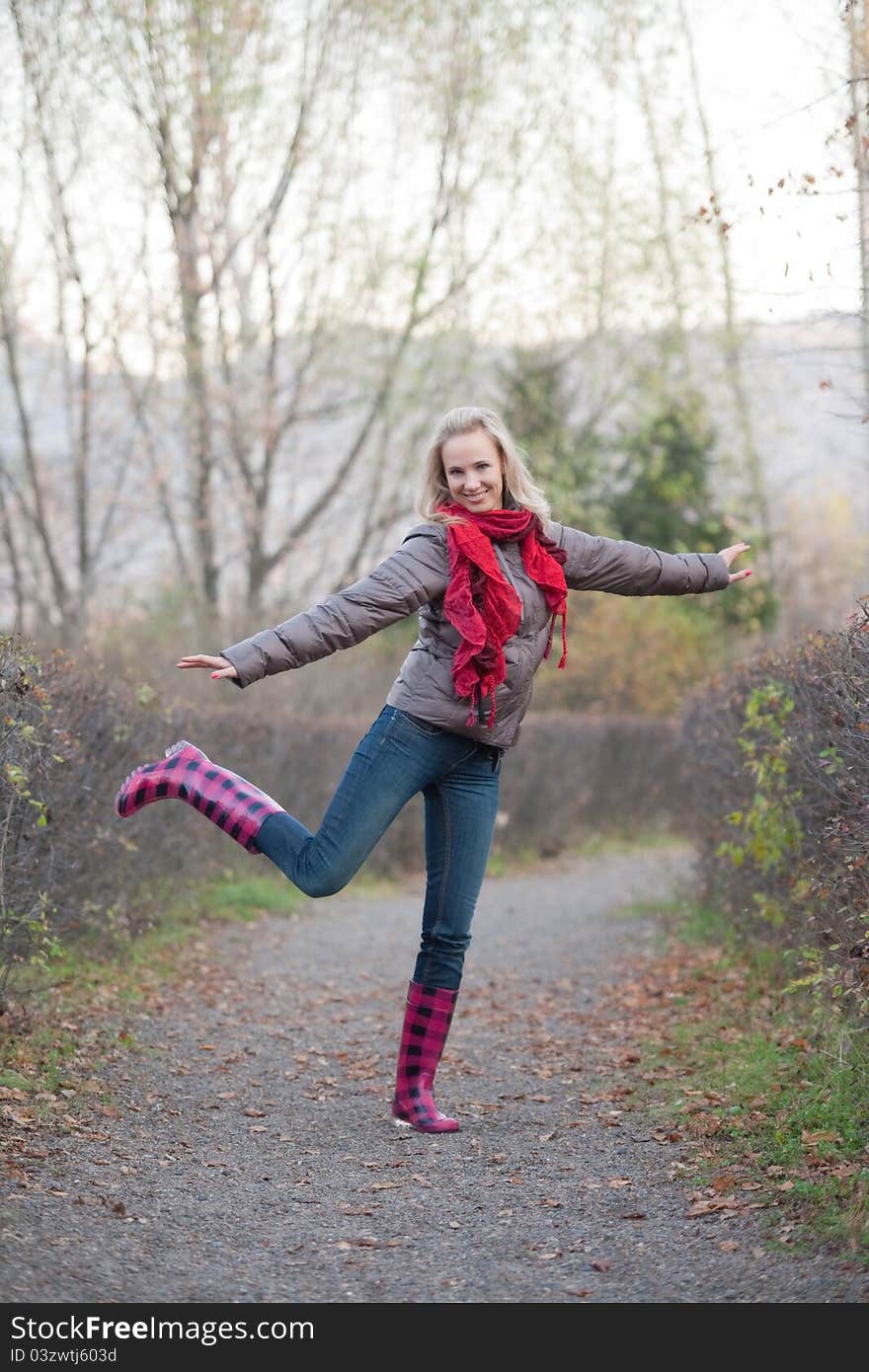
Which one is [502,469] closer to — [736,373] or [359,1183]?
[359,1183]

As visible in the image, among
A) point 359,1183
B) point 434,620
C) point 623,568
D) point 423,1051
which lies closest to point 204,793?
point 434,620

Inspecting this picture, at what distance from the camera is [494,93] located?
55.3 feet

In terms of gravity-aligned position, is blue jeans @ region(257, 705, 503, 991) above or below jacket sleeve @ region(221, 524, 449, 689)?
below

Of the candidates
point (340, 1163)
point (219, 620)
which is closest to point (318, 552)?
point (219, 620)

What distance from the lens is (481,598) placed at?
4.50 metres

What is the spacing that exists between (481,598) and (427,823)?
81 centimetres

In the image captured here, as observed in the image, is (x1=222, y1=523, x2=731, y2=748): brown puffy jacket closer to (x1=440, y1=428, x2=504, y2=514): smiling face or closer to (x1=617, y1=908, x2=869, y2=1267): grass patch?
(x1=440, y1=428, x2=504, y2=514): smiling face

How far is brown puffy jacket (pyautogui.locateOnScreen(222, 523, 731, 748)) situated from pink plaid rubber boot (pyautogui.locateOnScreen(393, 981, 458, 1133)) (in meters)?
0.89

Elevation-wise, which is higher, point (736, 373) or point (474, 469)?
point (736, 373)

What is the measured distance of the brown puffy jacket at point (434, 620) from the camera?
4402 millimetres

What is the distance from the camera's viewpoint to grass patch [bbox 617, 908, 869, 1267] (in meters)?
3.77

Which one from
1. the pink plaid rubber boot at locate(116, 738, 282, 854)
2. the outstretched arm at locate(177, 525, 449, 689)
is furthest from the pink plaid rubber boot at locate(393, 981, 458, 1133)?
the outstretched arm at locate(177, 525, 449, 689)
